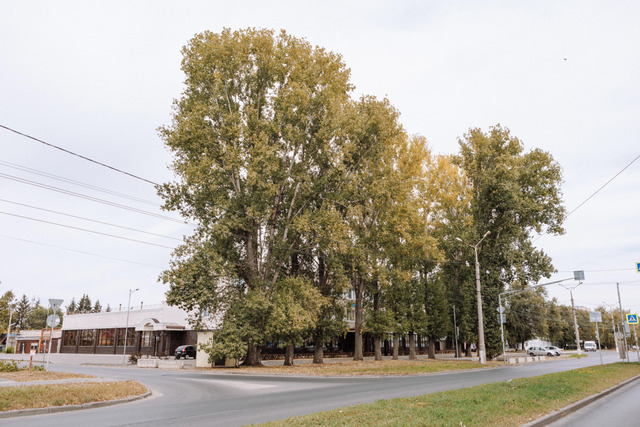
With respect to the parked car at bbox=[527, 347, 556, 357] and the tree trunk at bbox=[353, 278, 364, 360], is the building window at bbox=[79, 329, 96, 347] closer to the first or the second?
the tree trunk at bbox=[353, 278, 364, 360]

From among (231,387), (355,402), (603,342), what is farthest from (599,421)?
(603,342)

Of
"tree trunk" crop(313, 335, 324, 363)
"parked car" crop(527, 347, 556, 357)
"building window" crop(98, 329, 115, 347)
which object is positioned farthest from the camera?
"parked car" crop(527, 347, 556, 357)

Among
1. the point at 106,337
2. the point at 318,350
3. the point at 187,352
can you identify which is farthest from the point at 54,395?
the point at 106,337

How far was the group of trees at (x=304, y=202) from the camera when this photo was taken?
Result: 2702 cm

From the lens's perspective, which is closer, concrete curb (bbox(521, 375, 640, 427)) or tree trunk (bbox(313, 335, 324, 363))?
concrete curb (bbox(521, 375, 640, 427))

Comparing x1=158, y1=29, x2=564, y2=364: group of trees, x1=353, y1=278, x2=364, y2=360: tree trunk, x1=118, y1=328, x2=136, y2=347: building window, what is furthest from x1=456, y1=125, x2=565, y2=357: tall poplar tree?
x1=118, y1=328, x2=136, y2=347: building window

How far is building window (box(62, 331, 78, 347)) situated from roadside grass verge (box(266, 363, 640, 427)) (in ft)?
208

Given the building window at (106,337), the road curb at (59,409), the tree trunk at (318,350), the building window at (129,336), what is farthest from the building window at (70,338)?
the road curb at (59,409)

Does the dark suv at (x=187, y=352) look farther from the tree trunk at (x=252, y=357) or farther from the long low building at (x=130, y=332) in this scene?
the tree trunk at (x=252, y=357)

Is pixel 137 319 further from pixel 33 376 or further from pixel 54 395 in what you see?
pixel 54 395

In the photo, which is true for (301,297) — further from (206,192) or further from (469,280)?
(469,280)

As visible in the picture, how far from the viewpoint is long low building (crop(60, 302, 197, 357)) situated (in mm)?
46938

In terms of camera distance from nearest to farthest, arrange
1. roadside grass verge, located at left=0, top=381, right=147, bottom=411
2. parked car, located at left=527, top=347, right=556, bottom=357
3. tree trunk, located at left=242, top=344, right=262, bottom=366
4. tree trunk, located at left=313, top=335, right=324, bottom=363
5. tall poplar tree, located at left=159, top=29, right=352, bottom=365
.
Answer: roadside grass verge, located at left=0, top=381, right=147, bottom=411
tall poplar tree, located at left=159, top=29, right=352, bottom=365
tree trunk, located at left=242, top=344, right=262, bottom=366
tree trunk, located at left=313, top=335, right=324, bottom=363
parked car, located at left=527, top=347, right=556, bottom=357

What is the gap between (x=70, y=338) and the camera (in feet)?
203
